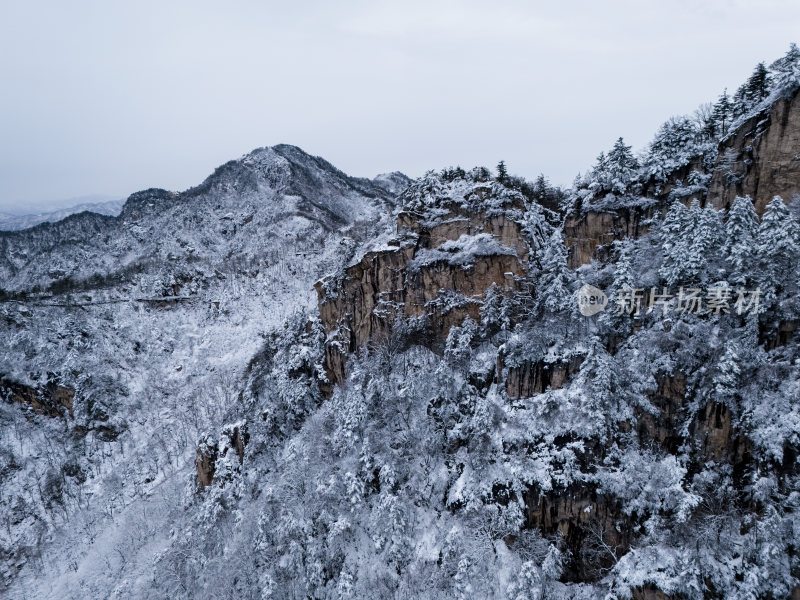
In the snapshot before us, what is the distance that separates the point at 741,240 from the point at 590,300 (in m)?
12.3

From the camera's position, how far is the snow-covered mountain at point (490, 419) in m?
29.4

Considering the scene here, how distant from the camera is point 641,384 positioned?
109ft

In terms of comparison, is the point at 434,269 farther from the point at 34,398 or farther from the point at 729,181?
the point at 34,398

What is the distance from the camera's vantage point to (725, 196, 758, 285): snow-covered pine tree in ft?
109

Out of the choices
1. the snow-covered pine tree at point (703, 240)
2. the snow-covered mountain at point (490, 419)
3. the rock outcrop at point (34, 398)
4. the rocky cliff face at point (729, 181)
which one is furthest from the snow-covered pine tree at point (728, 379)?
the rock outcrop at point (34, 398)

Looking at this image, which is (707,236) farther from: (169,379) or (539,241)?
(169,379)

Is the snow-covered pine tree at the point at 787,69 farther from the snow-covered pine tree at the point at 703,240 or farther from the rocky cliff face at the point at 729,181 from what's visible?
the snow-covered pine tree at the point at 703,240

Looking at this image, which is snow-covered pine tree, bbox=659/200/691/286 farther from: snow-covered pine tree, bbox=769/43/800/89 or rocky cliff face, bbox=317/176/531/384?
rocky cliff face, bbox=317/176/531/384

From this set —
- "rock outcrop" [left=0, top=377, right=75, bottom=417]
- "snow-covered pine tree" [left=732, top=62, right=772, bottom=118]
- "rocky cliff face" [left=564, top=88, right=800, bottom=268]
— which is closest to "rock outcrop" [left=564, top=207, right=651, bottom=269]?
"rocky cliff face" [left=564, top=88, right=800, bottom=268]

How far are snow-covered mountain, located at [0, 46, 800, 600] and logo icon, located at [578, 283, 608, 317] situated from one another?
0.94 feet

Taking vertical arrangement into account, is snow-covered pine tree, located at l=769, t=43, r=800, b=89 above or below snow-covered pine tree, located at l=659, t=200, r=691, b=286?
above

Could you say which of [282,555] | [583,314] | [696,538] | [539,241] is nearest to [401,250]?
[539,241]

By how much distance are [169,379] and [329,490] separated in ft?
191

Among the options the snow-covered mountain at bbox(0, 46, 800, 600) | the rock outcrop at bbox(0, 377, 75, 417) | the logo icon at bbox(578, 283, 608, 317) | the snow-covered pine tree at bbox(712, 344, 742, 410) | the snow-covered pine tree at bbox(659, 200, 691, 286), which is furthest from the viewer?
the rock outcrop at bbox(0, 377, 75, 417)
